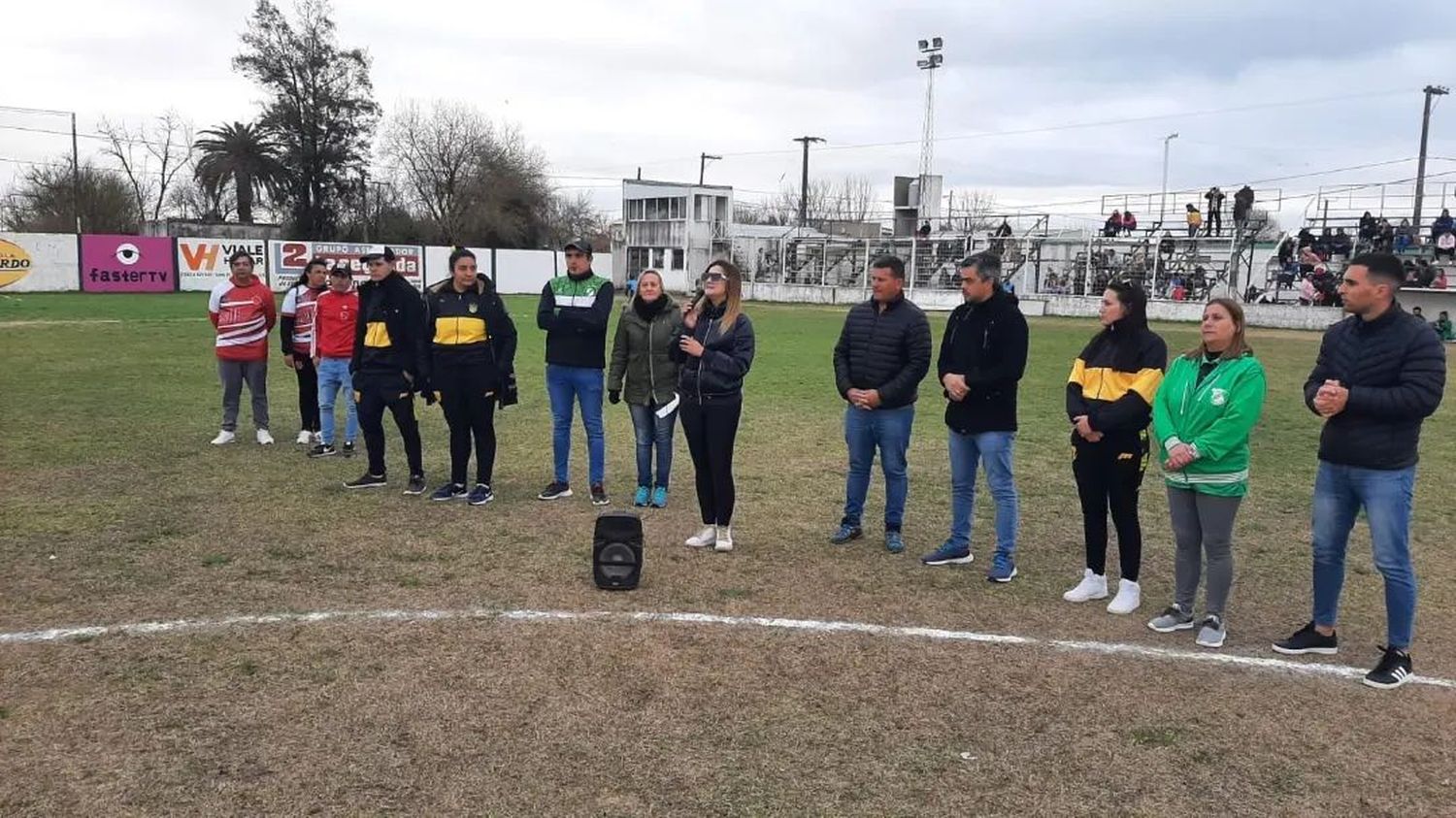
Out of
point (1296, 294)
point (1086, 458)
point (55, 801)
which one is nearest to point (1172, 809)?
point (1086, 458)

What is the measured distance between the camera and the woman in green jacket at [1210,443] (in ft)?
16.0

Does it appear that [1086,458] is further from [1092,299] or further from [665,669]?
[1092,299]

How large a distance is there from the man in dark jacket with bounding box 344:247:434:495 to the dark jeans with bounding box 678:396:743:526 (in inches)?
94.2

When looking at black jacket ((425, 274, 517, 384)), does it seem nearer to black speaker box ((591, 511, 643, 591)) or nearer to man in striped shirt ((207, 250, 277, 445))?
black speaker box ((591, 511, 643, 591))

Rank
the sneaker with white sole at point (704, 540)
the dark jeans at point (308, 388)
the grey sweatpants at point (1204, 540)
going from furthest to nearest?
1. the dark jeans at point (308, 388)
2. the sneaker with white sole at point (704, 540)
3. the grey sweatpants at point (1204, 540)

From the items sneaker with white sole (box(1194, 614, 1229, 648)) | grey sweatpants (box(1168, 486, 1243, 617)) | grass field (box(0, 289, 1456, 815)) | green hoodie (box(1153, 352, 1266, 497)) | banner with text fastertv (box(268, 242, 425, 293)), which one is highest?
banner with text fastertv (box(268, 242, 425, 293))

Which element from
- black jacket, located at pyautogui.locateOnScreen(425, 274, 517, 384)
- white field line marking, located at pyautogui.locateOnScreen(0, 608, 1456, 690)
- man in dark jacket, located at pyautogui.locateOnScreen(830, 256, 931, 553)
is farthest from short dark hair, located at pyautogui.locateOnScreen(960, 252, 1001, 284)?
black jacket, located at pyautogui.locateOnScreen(425, 274, 517, 384)

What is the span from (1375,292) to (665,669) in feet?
12.0

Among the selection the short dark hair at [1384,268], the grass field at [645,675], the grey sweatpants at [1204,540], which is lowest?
the grass field at [645,675]

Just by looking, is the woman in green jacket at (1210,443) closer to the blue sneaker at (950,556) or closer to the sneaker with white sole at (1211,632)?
the sneaker with white sole at (1211,632)

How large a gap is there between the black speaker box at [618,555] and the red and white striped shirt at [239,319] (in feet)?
18.7

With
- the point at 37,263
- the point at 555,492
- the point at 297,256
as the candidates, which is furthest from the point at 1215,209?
the point at 37,263

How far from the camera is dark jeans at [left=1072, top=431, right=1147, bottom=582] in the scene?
5.48m

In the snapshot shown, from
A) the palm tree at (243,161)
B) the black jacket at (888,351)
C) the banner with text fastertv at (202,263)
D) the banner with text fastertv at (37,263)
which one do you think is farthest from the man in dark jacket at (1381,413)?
the palm tree at (243,161)
